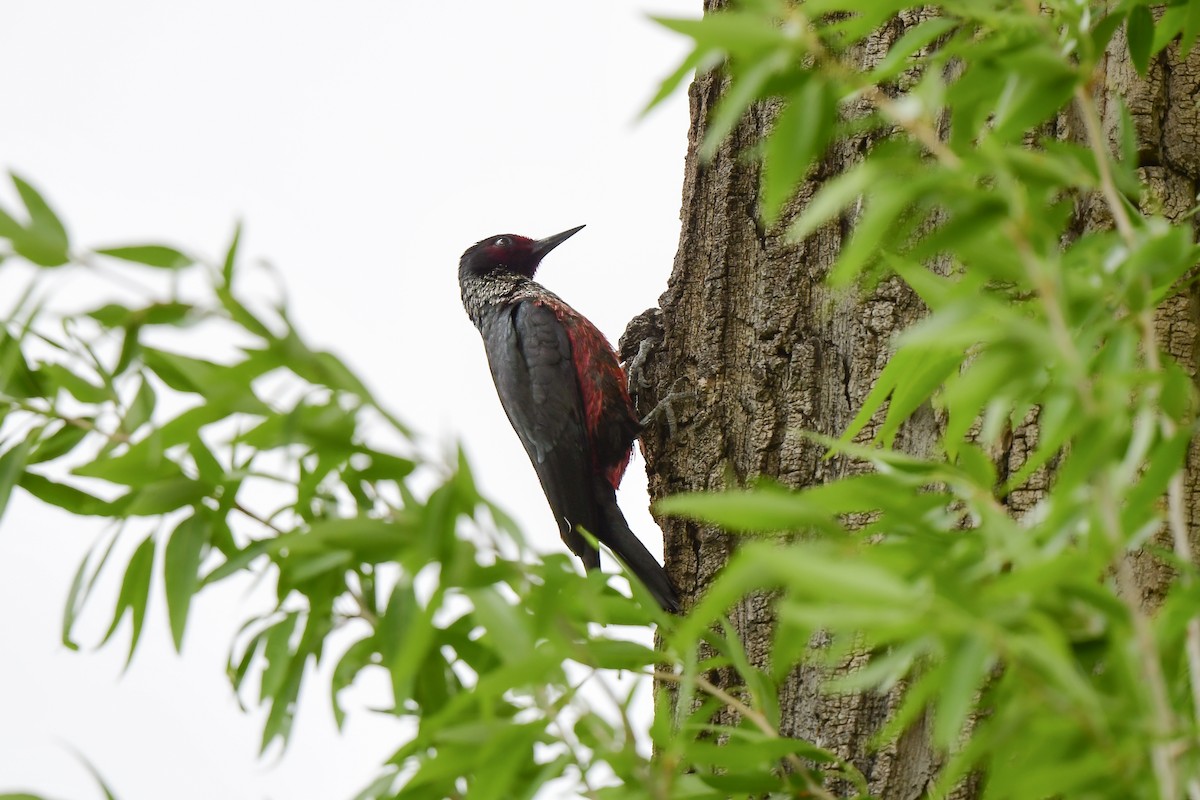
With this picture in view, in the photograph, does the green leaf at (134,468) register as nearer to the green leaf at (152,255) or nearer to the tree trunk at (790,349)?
the green leaf at (152,255)

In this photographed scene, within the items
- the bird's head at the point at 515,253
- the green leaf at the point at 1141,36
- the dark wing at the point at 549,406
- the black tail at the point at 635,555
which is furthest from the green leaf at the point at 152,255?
the bird's head at the point at 515,253

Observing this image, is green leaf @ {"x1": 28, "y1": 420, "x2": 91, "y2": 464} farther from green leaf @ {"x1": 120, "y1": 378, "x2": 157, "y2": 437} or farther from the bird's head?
the bird's head

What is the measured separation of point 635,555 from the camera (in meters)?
2.71

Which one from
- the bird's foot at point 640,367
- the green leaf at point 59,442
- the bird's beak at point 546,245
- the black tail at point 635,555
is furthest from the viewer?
the bird's beak at point 546,245

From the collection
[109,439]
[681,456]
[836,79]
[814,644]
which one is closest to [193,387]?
[109,439]

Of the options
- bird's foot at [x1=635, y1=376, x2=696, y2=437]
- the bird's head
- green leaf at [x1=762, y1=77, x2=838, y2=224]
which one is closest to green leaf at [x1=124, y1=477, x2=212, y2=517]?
green leaf at [x1=762, y1=77, x2=838, y2=224]

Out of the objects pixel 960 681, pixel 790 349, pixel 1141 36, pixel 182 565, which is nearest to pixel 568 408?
pixel 790 349

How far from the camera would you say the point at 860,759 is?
5.55 ft

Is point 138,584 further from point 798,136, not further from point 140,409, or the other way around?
point 798,136

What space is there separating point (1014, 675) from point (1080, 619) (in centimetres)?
6

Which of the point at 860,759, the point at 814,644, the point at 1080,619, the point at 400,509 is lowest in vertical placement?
the point at 860,759

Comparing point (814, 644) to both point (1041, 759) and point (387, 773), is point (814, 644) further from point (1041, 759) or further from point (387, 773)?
point (1041, 759)

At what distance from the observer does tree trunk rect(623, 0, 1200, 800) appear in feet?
5.55

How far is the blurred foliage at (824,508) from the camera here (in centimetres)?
70
